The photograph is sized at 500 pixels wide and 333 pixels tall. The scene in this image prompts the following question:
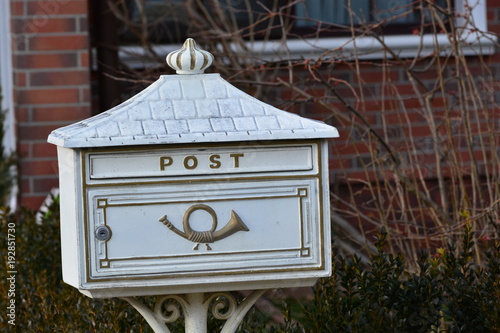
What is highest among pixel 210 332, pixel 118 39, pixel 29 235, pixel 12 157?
pixel 118 39

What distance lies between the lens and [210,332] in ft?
8.84

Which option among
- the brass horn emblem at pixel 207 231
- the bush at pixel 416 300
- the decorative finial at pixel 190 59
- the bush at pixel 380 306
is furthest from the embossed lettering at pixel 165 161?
the bush at pixel 416 300

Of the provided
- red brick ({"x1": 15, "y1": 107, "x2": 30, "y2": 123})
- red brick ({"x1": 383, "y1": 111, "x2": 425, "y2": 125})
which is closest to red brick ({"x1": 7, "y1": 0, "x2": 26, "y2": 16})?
red brick ({"x1": 15, "y1": 107, "x2": 30, "y2": 123})

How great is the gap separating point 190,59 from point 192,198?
0.38 metres

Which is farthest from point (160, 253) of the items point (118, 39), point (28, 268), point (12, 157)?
point (118, 39)

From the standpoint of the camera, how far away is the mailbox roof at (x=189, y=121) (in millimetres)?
1991

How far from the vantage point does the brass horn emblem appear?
2014mm

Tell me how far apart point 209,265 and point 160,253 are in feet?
0.39

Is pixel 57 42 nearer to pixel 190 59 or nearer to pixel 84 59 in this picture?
pixel 84 59

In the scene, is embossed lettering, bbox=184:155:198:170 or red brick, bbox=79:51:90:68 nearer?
embossed lettering, bbox=184:155:198:170

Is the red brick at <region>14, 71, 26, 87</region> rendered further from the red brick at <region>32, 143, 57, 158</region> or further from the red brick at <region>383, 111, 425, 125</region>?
the red brick at <region>383, 111, 425, 125</region>

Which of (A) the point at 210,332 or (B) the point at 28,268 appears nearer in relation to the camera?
(A) the point at 210,332

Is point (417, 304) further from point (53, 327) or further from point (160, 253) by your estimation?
point (53, 327)

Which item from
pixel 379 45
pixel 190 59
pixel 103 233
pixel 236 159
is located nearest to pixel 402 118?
pixel 379 45
